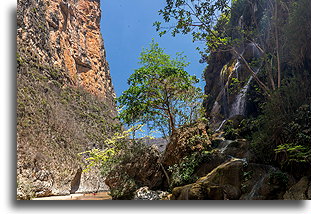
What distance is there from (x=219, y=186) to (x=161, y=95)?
2.56 meters

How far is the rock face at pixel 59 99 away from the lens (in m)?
4.35

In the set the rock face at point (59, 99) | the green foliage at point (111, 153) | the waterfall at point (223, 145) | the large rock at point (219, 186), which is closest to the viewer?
the large rock at point (219, 186)

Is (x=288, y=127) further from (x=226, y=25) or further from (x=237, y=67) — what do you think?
(x=237, y=67)

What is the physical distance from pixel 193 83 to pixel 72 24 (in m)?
5.77

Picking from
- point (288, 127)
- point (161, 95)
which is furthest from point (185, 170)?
point (288, 127)

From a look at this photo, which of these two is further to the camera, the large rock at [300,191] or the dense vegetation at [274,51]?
the dense vegetation at [274,51]

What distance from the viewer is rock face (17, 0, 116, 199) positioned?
171 inches

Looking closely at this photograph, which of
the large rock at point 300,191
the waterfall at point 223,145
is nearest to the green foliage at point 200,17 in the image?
the waterfall at point 223,145

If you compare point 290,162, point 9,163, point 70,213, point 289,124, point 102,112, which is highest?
point 102,112

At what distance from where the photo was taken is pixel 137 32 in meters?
3.83

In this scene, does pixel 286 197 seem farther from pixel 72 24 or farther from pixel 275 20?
pixel 72 24

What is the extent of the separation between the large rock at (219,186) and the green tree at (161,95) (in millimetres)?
1741

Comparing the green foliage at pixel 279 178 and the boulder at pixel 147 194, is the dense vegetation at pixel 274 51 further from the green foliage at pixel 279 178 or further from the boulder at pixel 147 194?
the boulder at pixel 147 194

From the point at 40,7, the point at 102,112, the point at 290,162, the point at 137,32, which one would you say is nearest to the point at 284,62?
the point at 290,162
